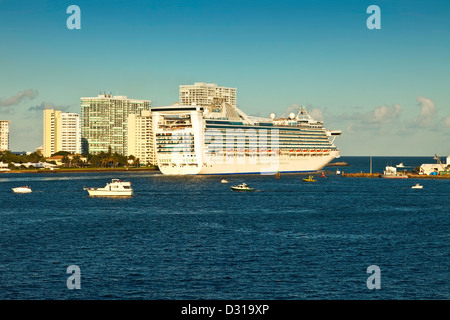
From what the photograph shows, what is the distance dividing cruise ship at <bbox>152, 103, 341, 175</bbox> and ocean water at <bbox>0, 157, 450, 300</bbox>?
78286 millimetres

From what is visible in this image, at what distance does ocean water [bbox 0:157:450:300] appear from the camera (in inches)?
1387

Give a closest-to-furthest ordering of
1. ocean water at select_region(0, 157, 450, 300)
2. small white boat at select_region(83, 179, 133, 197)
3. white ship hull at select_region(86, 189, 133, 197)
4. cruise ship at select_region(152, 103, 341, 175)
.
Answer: ocean water at select_region(0, 157, 450, 300), white ship hull at select_region(86, 189, 133, 197), small white boat at select_region(83, 179, 133, 197), cruise ship at select_region(152, 103, 341, 175)

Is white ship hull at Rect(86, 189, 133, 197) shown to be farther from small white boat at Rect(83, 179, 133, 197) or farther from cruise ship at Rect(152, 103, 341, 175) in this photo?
cruise ship at Rect(152, 103, 341, 175)

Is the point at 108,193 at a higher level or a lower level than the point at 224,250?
higher

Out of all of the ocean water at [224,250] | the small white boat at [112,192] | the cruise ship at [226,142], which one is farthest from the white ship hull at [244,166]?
the ocean water at [224,250]

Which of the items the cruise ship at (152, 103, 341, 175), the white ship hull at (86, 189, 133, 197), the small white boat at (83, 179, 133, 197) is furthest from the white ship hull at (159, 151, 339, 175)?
the white ship hull at (86, 189, 133, 197)

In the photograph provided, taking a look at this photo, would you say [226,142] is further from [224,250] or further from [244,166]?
[224,250]

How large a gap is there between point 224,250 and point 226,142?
126100 millimetres

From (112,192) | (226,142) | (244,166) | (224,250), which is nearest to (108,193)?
(112,192)

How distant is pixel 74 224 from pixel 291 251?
89.5ft

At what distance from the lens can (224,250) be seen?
4750cm

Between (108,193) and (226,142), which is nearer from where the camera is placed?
(108,193)
